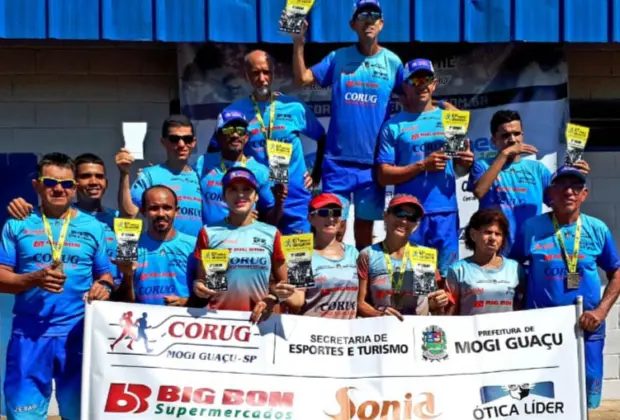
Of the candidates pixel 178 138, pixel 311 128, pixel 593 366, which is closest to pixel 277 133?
pixel 311 128

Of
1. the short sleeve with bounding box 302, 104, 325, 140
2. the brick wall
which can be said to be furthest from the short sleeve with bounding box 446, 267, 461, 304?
the brick wall

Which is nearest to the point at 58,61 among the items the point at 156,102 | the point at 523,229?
the point at 156,102

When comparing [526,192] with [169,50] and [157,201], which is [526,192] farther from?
[169,50]

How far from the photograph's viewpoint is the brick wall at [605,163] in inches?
393

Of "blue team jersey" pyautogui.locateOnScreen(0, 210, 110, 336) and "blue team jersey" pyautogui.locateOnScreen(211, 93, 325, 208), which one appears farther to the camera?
"blue team jersey" pyautogui.locateOnScreen(211, 93, 325, 208)

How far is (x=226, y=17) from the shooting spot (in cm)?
904

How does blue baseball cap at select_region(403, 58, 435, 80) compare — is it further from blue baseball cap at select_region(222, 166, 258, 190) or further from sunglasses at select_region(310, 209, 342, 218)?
blue baseball cap at select_region(222, 166, 258, 190)

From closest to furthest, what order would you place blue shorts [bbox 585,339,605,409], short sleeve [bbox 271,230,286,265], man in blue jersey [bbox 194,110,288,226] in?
short sleeve [bbox 271,230,286,265], blue shorts [bbox 585,339,605,409], man in blue jersey [bbox 194,110,288,226]

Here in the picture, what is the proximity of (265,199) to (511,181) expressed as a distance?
1.70 m

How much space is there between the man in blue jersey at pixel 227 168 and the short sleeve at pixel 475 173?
130 centimetres

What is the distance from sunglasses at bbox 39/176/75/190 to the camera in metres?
7.11

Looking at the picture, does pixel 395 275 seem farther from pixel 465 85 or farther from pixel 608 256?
pixel 465 85

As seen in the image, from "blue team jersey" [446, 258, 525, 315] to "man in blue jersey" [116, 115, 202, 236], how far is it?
5.84 ft

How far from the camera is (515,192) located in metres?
8.16
